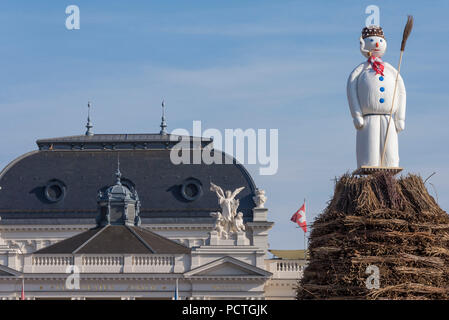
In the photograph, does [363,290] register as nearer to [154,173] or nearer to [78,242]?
[78,242]

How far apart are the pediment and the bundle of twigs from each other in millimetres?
51671

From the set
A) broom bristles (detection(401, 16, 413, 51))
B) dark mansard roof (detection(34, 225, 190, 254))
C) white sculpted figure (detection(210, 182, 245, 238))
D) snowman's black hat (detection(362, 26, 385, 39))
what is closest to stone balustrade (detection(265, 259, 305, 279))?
white sculpted figure (detection(210, 182, 245, 238))

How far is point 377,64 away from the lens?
38031 millimetres

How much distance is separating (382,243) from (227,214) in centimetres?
5393

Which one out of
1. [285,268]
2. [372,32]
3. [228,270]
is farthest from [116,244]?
[372,32]

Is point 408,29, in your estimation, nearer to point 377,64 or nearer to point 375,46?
point 377,64

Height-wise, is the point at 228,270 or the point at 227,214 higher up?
the point at 227,214

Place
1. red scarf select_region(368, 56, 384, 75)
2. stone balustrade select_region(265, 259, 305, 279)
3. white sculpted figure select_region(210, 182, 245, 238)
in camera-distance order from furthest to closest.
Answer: stone balustrade select_region(265, 259, 305, 279) → white sculpted figure select_region(210, 182, 245, 238) → red scarf select_region(368, 56, 384, 75)

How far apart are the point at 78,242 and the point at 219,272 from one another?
9661mm

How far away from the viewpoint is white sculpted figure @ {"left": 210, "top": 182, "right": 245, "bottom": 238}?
84.8 metres

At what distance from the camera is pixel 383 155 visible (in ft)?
123

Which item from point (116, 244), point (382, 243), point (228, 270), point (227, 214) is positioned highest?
point (227, 214)

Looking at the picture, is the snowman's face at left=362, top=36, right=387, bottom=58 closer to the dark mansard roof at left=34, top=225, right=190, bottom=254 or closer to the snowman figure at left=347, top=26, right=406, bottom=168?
the snowman figure at left=347, top=26, right=406, bottom=168

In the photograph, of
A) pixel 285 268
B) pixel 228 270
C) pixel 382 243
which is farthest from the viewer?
pixel 285 268
